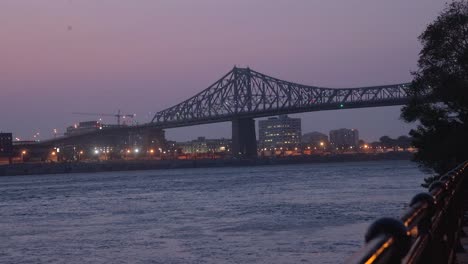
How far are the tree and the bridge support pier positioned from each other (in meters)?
105

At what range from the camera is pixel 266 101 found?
159 m

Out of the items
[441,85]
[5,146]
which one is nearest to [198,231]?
[441,85]

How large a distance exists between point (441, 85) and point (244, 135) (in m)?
110

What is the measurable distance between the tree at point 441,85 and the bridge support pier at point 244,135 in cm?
10450

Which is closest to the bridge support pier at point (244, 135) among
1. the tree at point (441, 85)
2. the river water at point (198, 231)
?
the river water at point (198, 231)

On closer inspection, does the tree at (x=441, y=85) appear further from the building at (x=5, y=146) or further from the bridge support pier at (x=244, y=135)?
the building at (x=5, y=146)

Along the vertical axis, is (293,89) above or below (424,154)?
above

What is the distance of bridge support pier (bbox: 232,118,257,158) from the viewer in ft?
455

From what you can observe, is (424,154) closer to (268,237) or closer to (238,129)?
(268,237)

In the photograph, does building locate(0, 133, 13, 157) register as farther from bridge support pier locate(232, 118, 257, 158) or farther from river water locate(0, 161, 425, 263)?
river water locate(0, 161, 425, 263)

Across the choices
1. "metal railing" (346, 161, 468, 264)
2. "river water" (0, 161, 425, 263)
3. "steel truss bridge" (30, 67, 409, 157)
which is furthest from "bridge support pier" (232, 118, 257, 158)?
"metal railing" (346, 161, 468, 264)

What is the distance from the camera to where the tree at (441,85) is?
3067 centimetres

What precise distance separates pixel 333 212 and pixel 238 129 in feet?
339

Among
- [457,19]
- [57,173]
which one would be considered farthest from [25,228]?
[57,173]
